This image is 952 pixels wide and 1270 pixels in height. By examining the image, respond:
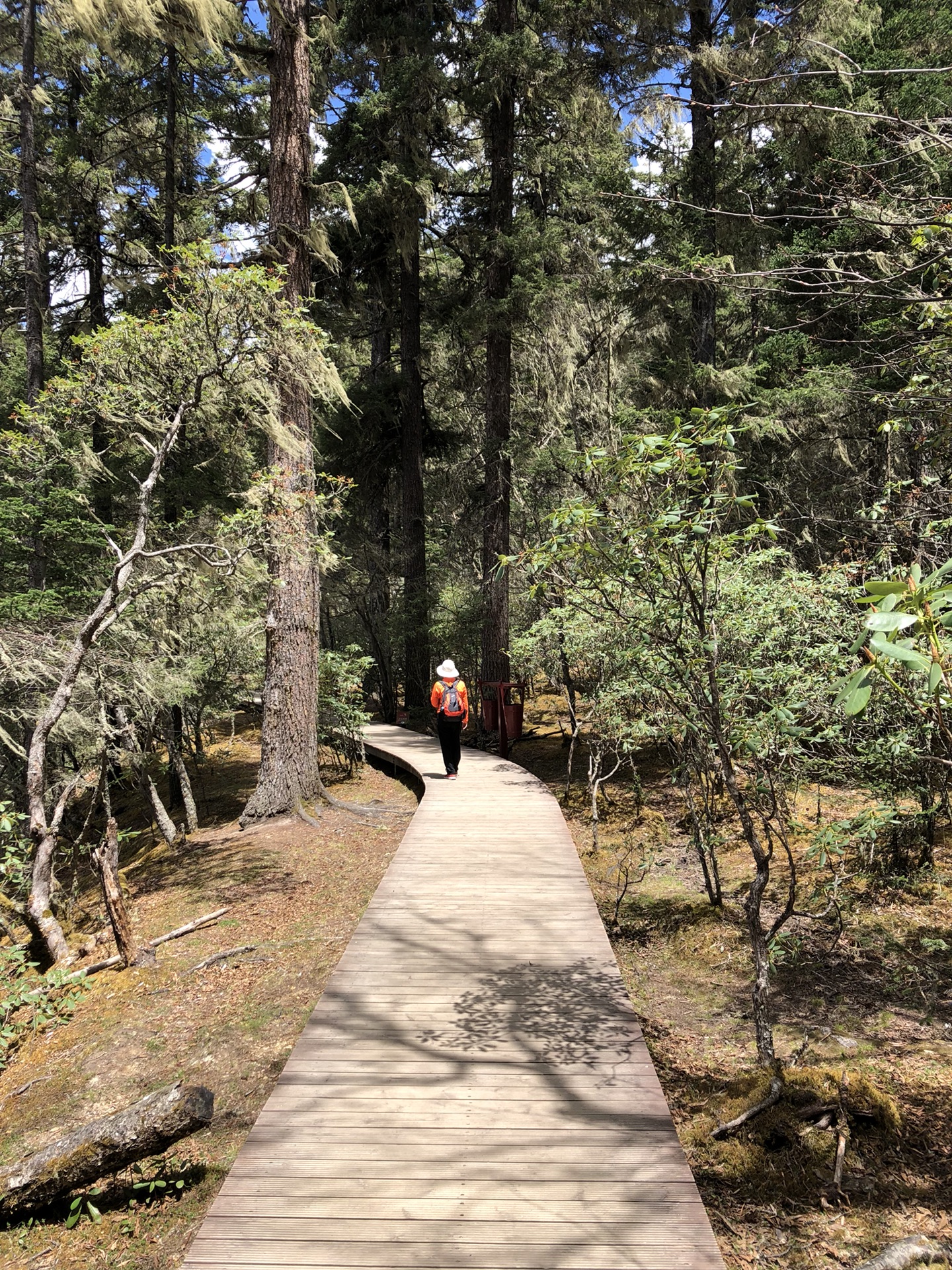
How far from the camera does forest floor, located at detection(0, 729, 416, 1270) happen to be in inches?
141

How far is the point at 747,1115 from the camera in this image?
365cm

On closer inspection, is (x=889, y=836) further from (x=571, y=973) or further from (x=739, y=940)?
(x=571, y=973)

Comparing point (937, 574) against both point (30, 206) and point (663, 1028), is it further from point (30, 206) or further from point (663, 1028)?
point (30, 206)

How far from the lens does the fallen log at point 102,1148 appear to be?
3.55 meters

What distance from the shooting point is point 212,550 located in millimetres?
9289

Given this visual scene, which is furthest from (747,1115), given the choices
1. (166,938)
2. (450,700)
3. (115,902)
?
(450,700)

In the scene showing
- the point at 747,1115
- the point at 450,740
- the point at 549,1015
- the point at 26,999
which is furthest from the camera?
the point at 450,740

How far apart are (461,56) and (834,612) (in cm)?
1527

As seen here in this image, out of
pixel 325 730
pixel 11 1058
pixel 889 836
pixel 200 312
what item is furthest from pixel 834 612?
pixel 325 730

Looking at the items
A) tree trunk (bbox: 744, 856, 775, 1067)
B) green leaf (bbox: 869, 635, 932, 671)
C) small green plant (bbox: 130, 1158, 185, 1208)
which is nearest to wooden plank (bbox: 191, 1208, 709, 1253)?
small green plant (bbox: 130, 1158, 185, 1208)

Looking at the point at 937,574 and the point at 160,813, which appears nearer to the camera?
the point at 937,574

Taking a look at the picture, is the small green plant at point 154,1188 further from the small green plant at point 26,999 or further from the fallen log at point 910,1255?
→ the fallen log at point 910,1255

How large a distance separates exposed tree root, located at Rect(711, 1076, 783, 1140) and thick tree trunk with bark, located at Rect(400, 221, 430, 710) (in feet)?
43.4

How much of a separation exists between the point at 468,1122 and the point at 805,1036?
2.67 meters
